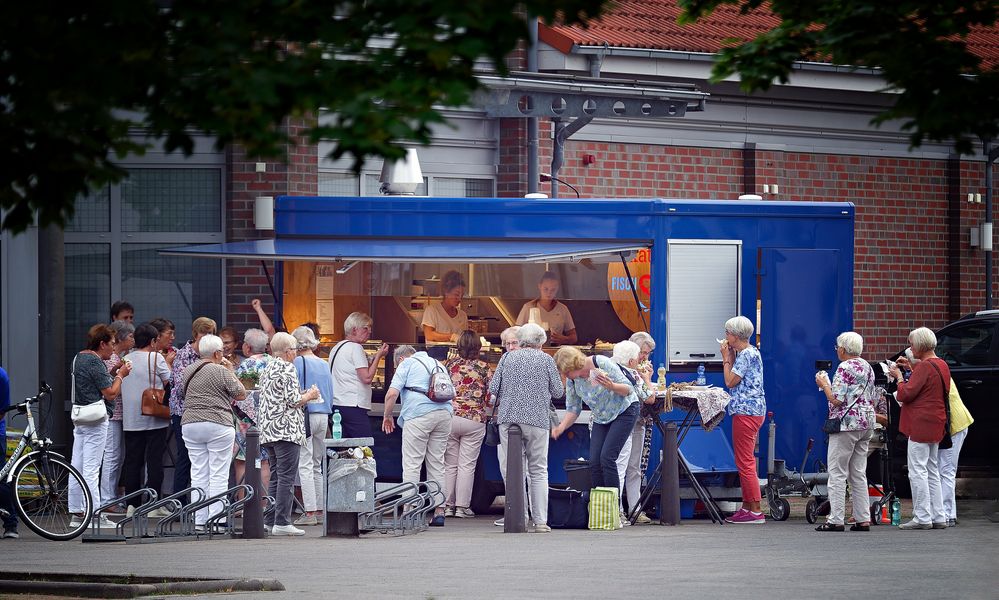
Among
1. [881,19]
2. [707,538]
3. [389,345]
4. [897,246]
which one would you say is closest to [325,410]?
[389,345]

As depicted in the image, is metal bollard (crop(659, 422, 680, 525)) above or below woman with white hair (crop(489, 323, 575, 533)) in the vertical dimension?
below

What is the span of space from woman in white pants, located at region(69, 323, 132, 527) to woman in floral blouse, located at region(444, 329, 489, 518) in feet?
9.60

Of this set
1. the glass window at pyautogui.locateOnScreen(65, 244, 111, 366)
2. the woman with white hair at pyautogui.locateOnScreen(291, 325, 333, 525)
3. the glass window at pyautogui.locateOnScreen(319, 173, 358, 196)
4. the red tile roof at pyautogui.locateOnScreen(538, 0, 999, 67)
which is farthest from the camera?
the red tile roof at pyautogui.locateOnScreen(538, 0, 999, 67)

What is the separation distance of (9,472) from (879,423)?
7.30m

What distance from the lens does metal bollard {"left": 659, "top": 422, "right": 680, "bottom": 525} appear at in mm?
13555

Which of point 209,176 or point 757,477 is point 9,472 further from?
point 757,477

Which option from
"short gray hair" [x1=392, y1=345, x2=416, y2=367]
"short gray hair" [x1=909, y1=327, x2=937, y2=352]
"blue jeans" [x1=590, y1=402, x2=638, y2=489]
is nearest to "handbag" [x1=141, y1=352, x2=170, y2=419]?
"short gray hair" [x1=392, y1=345, x2=416, y2=367]

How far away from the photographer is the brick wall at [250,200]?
16797 millimetres

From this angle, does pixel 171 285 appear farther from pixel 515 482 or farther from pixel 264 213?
pixel 515 482

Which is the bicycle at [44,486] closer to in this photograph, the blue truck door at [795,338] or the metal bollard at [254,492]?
the metal bollard at [254,492]

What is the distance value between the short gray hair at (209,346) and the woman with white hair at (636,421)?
132 inches

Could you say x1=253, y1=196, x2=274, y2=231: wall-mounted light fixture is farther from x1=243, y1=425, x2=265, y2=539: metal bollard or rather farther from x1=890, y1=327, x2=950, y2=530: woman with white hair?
x1=890, y1=327, x2=950, y2=530: woman with white hair

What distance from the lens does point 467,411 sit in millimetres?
14109

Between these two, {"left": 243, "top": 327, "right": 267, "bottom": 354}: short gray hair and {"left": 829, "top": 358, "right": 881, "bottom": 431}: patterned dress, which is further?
{"left": 243, "top": 327, "right": 267, "bottom": 354}: short gray hair
